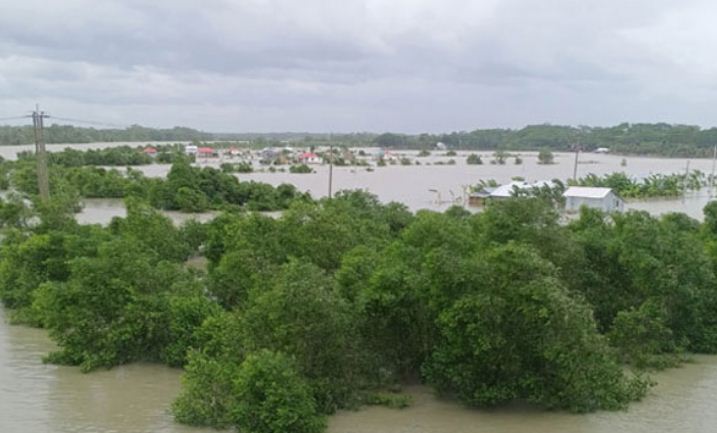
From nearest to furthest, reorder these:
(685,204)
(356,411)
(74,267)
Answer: (356,411)
(74,267)
(685,204)

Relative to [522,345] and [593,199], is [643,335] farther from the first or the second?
[593,199]

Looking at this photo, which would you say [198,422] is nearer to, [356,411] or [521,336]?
[356,411]

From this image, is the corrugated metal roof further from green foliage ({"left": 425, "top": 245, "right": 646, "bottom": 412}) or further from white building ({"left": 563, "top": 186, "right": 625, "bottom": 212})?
green foliage ({"left": 425, "top": 245, "right": 646, "bottom": 412})

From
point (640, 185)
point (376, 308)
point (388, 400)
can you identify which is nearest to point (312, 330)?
point (376, 308)

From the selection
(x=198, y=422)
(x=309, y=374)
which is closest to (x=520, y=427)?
(x=309, y=374)

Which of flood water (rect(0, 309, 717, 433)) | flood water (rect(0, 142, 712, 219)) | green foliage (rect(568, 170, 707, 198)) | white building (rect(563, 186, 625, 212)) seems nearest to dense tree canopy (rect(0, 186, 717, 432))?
flood water (rect(0, 309, 717, 433))

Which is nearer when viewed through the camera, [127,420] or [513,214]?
[127,420]

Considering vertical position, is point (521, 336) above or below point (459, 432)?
above
